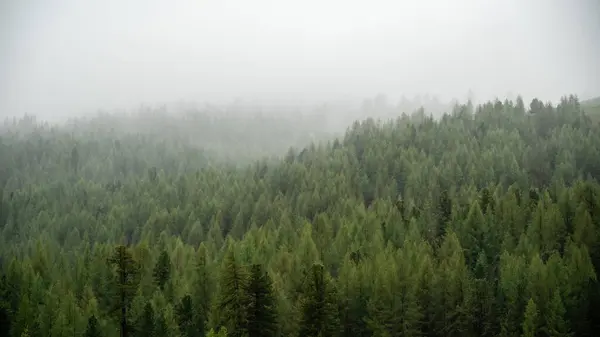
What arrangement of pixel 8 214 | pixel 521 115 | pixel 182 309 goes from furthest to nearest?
1. pixel 521 115
2. pixel 8 214
3. pixel 182 309

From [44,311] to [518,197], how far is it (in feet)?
Answer: 310

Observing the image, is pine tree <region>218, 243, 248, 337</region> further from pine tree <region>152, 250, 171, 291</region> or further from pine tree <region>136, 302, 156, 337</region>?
pine tree <region>152, 250, 171, 291</region>

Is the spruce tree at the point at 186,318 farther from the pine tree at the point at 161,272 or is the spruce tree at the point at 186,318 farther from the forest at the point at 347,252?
the pine tree at the point at 161,272

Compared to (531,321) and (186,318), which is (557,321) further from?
(186,318)

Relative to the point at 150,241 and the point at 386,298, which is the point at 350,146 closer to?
the point at 150,241

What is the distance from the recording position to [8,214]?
164375 millimetres

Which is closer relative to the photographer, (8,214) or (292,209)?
(292,209)

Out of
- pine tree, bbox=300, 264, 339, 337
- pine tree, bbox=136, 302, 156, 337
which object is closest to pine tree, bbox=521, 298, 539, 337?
pine tree, bbox=300, 264, 339, 337

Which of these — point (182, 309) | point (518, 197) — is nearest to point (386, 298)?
point (182, 309)

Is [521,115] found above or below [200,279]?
above

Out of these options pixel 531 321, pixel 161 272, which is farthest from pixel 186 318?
pixel 531 321

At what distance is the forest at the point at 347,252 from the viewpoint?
55.7 metres

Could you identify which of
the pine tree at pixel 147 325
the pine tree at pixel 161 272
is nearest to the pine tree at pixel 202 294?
the pine tree at pixel 161 272

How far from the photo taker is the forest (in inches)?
2192
